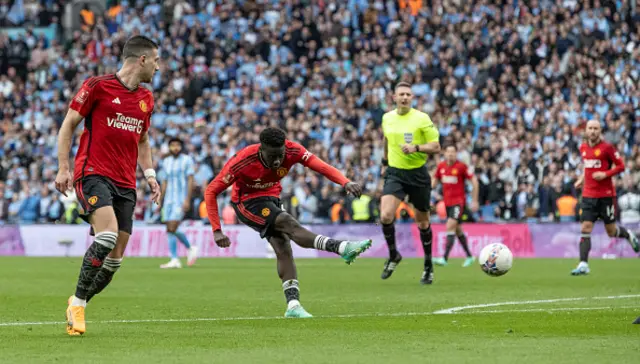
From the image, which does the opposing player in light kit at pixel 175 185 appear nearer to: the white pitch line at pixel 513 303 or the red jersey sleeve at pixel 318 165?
the white pitch line at pixel 513 303

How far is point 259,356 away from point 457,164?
16.3m

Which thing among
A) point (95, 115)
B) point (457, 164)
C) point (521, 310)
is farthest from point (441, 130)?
point (95, 115)

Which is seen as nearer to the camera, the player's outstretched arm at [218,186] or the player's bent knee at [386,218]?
the player's outstretched arm at [218,186]

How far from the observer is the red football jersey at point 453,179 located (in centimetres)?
2356

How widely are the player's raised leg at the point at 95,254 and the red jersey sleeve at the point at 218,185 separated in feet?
5.86

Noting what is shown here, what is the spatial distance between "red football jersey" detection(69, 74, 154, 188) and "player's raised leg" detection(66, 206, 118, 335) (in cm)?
41

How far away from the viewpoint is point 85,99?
384 inches

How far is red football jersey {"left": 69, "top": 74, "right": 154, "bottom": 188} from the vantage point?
9805 millimetres

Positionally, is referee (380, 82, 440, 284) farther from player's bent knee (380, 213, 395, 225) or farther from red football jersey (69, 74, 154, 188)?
red football jersey (69, 74, 154, 188)

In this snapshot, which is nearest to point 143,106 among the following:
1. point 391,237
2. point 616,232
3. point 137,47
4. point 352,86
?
point 137,47

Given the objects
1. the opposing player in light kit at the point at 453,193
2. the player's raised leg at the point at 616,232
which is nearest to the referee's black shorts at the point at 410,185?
the player's raised leg at the point at 616,232

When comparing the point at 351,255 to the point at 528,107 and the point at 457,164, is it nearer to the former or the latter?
the point at 457,164

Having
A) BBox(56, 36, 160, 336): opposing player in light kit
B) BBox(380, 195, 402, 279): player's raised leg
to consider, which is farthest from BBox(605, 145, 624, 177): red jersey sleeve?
BBox(56, 36, 160, 336): opposing player in light kit

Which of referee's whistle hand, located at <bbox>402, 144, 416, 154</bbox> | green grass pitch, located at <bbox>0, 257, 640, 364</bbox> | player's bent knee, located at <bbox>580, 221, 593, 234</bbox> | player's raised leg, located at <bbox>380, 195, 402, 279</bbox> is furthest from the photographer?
player's bent knee, located at <bbox>580, 221, 593, 234</bbox>
